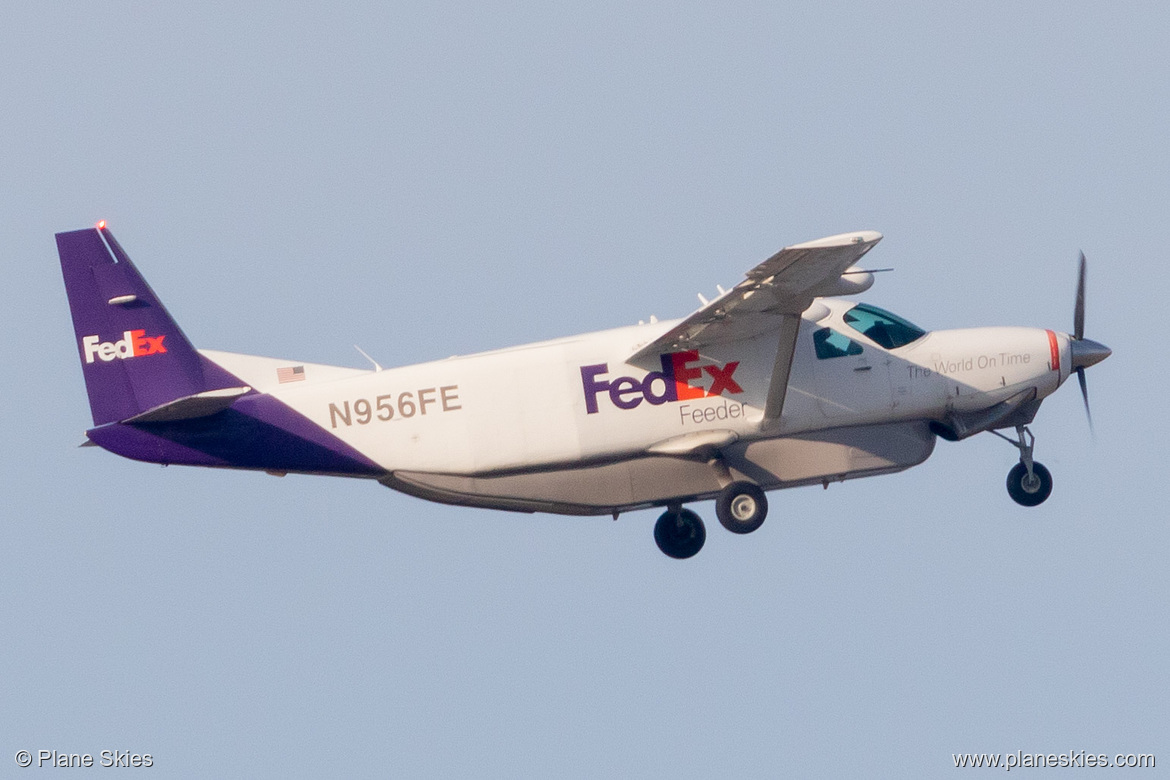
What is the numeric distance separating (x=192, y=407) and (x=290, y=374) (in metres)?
1.73

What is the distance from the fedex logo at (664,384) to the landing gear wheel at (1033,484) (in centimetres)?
490

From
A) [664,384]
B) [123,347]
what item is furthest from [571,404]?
[123,347]

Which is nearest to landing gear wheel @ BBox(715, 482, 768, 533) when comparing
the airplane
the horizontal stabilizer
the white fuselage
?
the airplane

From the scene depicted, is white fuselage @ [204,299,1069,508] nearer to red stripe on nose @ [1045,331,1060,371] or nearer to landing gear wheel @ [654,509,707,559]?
landing gear wheel @ [654,509,707,559]

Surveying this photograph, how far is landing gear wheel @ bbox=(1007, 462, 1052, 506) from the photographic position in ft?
102

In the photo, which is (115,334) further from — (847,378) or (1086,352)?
(1086,352)

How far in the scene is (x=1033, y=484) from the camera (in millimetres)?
31062

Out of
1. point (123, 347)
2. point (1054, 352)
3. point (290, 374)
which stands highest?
point (123, 347)

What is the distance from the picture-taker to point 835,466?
3002cm

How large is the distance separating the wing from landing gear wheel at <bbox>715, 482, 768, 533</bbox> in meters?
1.20

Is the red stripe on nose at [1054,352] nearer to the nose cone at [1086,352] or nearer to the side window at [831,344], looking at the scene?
the nose cone at [1086,352]

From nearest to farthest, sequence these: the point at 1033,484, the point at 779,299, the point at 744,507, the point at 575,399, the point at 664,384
A: 1. the point at 779,299
2. the point at 575,399
3. the point at 664,384
4. the point at 744,507
5. the point at 1033,484

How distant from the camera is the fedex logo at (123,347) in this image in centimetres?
2902

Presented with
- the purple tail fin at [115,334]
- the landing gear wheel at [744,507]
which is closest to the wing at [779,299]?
the landing gear wheel at [744,507]
